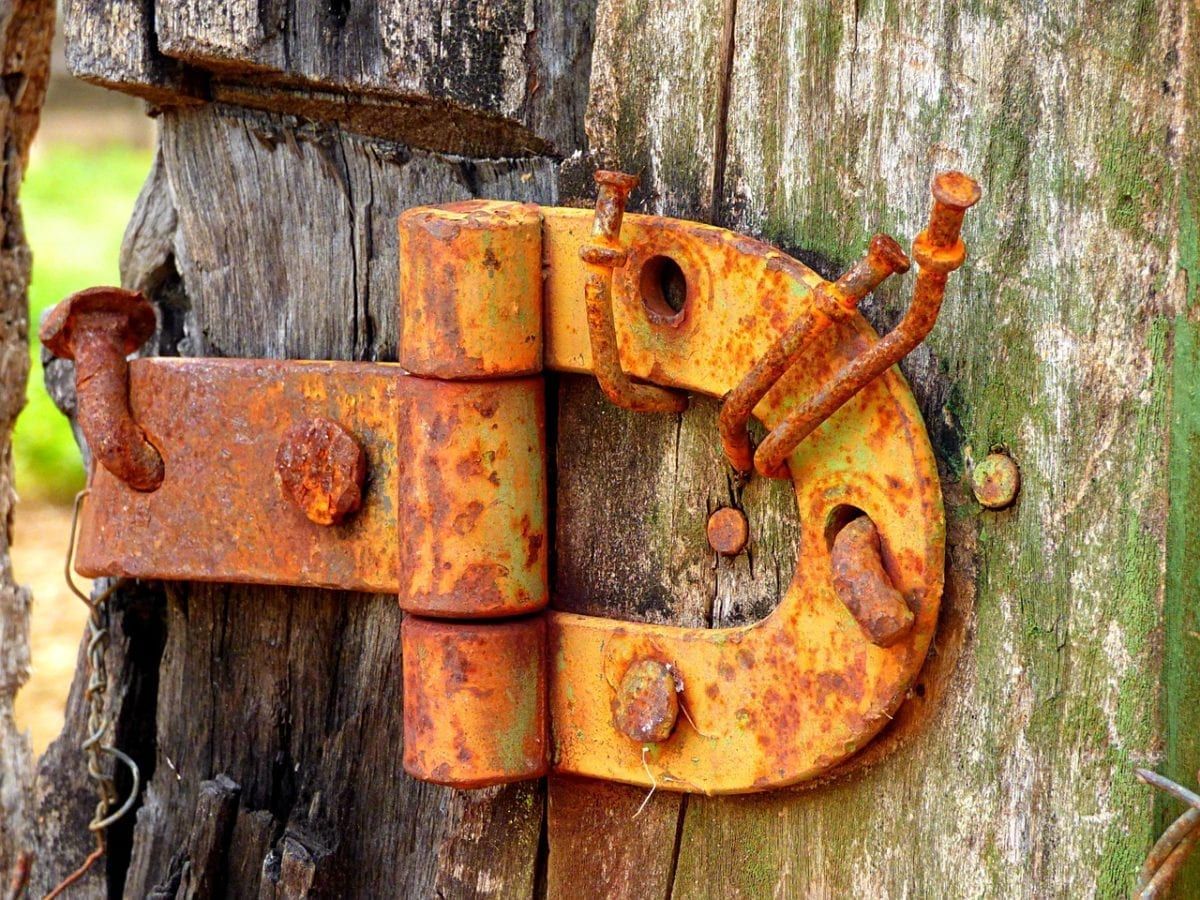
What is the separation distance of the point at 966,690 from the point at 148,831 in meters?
0.83

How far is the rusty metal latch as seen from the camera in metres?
1.01

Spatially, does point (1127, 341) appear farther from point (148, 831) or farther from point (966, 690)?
point (148, 831)

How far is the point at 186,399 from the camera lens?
1.27 m

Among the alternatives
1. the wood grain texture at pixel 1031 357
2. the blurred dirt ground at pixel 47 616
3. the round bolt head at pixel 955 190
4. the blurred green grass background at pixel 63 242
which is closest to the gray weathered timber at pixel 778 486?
the wood grain texture at pixel 1031 357

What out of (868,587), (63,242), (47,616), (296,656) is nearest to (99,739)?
(296,656)

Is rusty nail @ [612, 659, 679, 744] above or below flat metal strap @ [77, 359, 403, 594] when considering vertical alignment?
below

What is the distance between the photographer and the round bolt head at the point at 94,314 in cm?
127

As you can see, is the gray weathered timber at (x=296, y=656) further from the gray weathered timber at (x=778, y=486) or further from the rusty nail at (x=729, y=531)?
the rusty nail at (x=729, y=531)

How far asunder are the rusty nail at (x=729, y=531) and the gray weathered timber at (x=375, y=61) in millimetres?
338

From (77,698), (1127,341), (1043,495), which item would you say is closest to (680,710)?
(1043,495)

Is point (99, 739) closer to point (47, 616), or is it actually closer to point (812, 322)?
point (812, 322)

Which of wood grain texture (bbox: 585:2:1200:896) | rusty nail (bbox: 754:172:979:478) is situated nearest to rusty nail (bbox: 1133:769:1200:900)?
wood grain texture (bbox: 585:2:1200:896)

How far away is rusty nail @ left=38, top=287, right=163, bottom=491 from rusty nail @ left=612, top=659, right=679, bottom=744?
0.47 meters

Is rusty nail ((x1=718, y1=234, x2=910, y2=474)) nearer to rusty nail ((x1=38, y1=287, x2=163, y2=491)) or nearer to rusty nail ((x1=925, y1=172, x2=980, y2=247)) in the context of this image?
rusty nail ((x1=925, y1=172, x2=980, y2=247))
